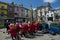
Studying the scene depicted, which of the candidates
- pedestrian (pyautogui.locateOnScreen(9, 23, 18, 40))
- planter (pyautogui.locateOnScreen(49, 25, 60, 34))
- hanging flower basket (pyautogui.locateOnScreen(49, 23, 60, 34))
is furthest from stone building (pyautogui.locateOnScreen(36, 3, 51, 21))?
pedestrian (pyautogui.locateOnScreen(9, 23, 18, 40))

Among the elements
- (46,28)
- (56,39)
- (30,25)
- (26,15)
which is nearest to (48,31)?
(46,28)

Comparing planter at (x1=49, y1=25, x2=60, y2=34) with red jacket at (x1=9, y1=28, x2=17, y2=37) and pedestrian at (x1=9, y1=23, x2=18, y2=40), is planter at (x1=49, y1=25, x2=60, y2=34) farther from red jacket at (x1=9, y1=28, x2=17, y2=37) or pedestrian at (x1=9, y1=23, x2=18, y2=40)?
red jacket at (x1=9, y1=28, x2=17, y2=37)

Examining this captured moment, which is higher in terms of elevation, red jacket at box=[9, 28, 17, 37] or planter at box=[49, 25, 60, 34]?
red jacket at box=[9, 28, 17, 37]

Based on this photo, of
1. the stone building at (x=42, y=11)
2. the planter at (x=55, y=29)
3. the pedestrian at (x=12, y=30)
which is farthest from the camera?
the stone building at (x=42, y=11)

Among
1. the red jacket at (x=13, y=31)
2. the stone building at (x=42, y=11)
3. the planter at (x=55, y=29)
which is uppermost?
the stone building at (x=42, y=11)

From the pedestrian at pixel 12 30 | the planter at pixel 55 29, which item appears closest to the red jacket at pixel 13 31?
the pedestrian at pixel 12 30

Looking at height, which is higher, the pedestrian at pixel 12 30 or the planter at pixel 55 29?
the pedestrian at pixel 12 30

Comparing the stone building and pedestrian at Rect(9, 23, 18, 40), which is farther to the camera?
the stone building

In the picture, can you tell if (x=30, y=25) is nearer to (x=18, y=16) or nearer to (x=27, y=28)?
(x=27, y=28)

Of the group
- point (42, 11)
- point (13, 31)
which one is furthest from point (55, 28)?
point (42, 11)

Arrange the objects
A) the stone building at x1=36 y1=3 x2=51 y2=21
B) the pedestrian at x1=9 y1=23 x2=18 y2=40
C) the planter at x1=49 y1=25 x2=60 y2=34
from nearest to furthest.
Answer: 1. the pedestrian at x1=9 y1=23 x2=18 y2=40
2. the planter at x1=49 y1=25 x2=60 y2=34
3. the stone building at x1=36 y1=3 x2=51 y2=21

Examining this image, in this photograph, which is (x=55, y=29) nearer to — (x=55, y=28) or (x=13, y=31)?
(x=55, y=28)

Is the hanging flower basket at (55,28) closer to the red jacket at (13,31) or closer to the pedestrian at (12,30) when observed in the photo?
the pedestrian at (12,30)

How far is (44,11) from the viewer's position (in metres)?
59.9
